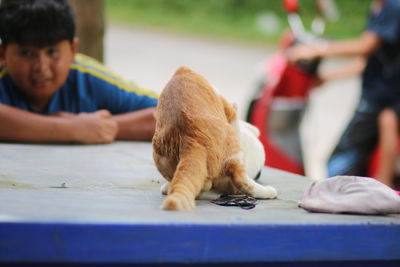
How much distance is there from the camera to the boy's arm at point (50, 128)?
2918 millimetres

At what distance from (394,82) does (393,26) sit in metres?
0.38

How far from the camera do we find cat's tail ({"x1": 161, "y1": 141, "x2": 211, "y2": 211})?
5.32 feet

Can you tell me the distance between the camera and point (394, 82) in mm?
4734

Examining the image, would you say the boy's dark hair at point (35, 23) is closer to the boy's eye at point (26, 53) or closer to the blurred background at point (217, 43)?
the boy's eye at point (26, 53)

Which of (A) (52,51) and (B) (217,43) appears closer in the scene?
(A) (52,51)

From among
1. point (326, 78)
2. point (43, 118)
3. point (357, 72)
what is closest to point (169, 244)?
point (43, 118)

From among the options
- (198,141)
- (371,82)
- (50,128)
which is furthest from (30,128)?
(371,82)

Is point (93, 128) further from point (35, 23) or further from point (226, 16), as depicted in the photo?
point (226, 16)

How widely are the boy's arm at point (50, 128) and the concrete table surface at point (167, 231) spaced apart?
1.01 meters

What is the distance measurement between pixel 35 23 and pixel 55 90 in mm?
317

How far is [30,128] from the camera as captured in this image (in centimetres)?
293

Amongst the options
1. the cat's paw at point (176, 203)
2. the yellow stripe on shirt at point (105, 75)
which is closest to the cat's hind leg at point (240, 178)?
the cat's paw at point (176, 203)

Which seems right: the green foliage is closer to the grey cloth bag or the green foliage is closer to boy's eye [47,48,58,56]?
boy's eye [47,48,58,56]

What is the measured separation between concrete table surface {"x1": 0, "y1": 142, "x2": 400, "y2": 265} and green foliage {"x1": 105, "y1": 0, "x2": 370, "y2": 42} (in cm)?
1248
